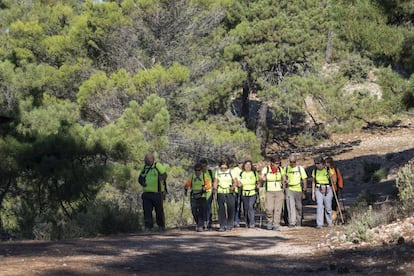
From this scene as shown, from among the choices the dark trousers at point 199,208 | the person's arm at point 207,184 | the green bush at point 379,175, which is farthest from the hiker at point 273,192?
the green bush at point 379,175

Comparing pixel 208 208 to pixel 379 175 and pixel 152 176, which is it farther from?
pixel 379 175

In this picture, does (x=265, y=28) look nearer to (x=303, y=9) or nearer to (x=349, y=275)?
(x=303, y=9)

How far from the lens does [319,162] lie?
55.3 feet

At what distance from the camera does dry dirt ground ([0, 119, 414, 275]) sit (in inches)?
395

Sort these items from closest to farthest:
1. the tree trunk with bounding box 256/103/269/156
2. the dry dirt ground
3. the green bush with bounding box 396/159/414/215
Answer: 1. the dry dirt ground
2. the green bush with bounding box 396/159/414/215
3. the tree trunk with bounding box 256/103/269/156

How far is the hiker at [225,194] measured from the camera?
1648 cm

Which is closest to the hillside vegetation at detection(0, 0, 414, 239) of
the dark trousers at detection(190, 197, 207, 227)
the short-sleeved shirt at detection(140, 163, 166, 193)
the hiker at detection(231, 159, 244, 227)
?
the short-sleeved shirt at detection(140, 163, 166, 193)

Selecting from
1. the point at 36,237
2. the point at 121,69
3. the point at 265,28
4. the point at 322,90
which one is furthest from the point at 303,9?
the point at 36,237

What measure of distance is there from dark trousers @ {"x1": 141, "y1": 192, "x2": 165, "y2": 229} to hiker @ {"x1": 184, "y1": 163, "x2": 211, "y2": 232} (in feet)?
2.49

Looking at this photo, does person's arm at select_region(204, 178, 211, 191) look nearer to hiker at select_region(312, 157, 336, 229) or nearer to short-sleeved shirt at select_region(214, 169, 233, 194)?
short-sleeved shirt at select_region(214, 169, 233, 194)

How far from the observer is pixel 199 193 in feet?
54.9

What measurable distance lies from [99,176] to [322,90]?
20.2 meters

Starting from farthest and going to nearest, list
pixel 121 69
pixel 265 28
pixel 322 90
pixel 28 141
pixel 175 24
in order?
1. pixel 322 90
2. pixel 265 28
3. pixel 175 24
4. pixel 121 69
5. pixel 28 141

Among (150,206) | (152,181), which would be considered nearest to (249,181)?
(152,181)
